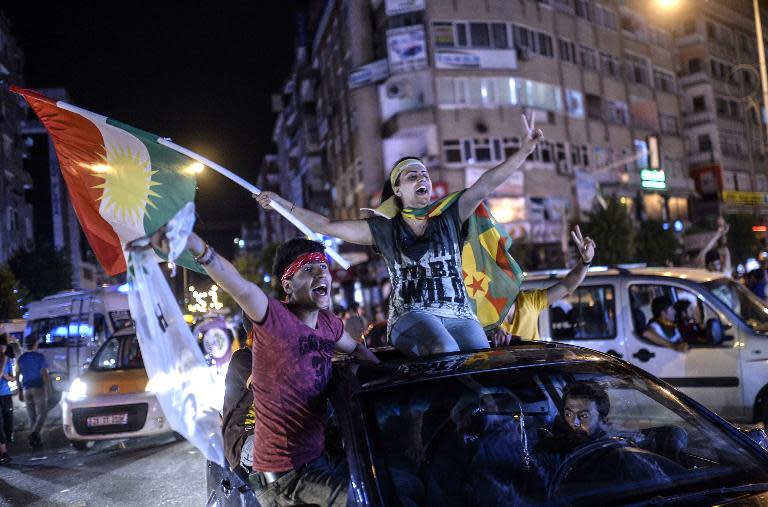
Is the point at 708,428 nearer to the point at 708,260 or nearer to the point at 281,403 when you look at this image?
the point at 281,403

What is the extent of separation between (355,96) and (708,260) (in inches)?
1276

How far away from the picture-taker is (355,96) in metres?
41.0

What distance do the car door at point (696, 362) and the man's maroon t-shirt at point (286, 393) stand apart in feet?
17.5

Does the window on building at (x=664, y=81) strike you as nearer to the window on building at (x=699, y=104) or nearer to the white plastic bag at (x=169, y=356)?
the window on building at (x=699, y=104)

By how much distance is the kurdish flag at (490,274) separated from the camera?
192 inches

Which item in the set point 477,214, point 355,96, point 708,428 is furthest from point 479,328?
point 355,96

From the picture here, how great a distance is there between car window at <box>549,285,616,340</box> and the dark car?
464cm

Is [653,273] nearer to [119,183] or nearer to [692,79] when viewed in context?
[119,183]

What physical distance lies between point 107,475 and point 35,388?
14.1 feet

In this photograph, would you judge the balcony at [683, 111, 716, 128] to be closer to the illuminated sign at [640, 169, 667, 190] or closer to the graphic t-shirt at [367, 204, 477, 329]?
the illuminated sign at [640, 169, 667, 190]

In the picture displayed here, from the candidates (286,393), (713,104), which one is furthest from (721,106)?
(286,393)

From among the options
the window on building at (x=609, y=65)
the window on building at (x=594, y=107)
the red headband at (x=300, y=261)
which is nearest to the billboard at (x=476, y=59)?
the window on building at (x=594, y=107)

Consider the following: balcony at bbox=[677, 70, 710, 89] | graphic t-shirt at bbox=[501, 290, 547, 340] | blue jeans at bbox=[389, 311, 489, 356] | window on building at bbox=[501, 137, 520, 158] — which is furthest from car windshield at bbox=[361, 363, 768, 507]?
balcony at bbox=[677, 70, 710, 89]

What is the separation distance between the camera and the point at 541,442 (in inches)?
124
